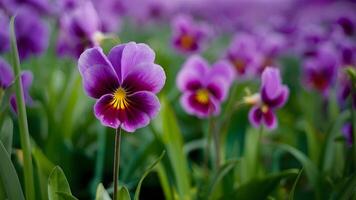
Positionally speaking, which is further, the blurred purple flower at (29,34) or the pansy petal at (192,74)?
the blurred purple flower at (29,34)

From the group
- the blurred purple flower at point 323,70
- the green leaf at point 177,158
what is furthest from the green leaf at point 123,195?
the blurred purple flower at point 323,70

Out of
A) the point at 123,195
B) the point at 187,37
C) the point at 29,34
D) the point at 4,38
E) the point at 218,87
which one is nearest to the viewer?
the point at 123,195

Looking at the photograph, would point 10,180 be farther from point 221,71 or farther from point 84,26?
point 221,71

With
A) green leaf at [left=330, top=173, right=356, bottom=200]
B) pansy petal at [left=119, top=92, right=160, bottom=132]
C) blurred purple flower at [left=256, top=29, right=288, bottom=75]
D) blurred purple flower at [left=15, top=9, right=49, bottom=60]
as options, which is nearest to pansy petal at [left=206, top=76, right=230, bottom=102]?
green leaf at [left=330, top=173, right=356, bottom=200]

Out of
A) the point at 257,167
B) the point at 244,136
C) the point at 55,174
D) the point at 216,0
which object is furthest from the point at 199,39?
the point at 216,0

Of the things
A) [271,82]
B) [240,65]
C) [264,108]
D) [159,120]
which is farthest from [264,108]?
[240,65]

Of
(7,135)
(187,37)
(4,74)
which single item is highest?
(187,37)

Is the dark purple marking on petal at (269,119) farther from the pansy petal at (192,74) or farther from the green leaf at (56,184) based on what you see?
the green leaf at (56,184)
